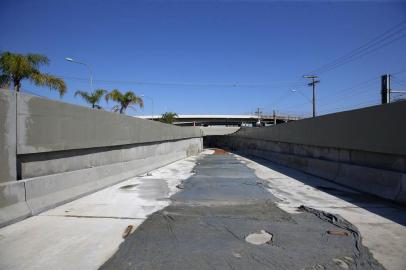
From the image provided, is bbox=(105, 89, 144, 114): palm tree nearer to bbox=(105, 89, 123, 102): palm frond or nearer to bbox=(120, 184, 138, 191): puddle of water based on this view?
bbox=(105, 89, 123, 102): palm frond

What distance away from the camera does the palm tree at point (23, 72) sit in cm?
2197

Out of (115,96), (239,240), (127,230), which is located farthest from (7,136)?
(115,96)

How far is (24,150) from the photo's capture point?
7586 mm

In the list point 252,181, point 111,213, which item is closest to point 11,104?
point 111,213

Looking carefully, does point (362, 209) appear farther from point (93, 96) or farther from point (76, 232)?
point (93, 96)

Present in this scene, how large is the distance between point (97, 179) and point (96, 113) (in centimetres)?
197

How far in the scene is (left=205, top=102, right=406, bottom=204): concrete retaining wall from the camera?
982cm

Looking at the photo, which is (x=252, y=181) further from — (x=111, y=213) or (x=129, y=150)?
(x=111, y=213)

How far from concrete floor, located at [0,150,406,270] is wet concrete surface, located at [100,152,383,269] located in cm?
29

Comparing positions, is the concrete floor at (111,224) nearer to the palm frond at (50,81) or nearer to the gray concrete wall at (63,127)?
the gray concrete wall at (63,127)

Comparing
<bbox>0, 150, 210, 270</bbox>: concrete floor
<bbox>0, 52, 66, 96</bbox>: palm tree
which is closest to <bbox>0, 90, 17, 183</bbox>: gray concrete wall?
<bbox>0, 150, 210, 270</bbox>: concrete floor

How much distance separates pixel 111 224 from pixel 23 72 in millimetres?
18375

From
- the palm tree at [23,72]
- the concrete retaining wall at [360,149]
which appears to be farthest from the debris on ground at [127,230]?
the palm tree at [23,72]

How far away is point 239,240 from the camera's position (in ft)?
19.9
